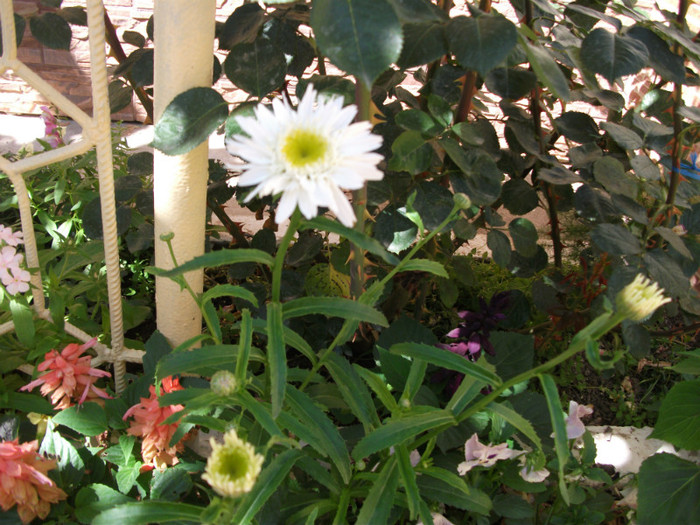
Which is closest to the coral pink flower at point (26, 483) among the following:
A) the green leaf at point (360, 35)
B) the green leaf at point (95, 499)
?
the green leaf at point (95, 499)

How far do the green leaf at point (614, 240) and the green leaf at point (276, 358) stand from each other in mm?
538

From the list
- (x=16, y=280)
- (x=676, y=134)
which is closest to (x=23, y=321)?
(x=16, y=280)

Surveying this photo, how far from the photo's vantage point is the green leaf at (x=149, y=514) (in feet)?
2.50

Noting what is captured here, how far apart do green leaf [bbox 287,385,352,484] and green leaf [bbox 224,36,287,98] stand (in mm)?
448

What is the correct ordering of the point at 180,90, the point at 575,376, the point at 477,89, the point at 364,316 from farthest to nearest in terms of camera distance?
the point at 575,376, the point at 477,89, the point at 180,90, the point at 364,316

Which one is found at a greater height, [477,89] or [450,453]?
[477,89]

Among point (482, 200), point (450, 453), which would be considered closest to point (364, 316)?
point (482, 200)

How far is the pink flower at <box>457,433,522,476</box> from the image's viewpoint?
98 cm

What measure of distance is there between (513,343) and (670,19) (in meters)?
0.61

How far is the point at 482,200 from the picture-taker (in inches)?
39.4

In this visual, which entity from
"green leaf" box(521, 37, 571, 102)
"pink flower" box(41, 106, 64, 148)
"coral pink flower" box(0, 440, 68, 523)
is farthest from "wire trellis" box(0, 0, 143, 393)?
"pink flower" box(41, 106, 64, 148)

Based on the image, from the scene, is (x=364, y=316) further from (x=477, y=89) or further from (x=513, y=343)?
(x=477, y=89)

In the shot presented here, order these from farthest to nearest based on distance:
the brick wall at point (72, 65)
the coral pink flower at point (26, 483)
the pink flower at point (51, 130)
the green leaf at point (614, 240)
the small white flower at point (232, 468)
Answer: the brick wall at point (72, 65), the pink flower at point (51, 130), the green leaf at point (614, 240), the coral pink flower at point (26, 483), the small white flower at point (232, 468)

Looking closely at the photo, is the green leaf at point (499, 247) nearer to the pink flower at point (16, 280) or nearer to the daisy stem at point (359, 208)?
the daisy stem at point (359, 208)
